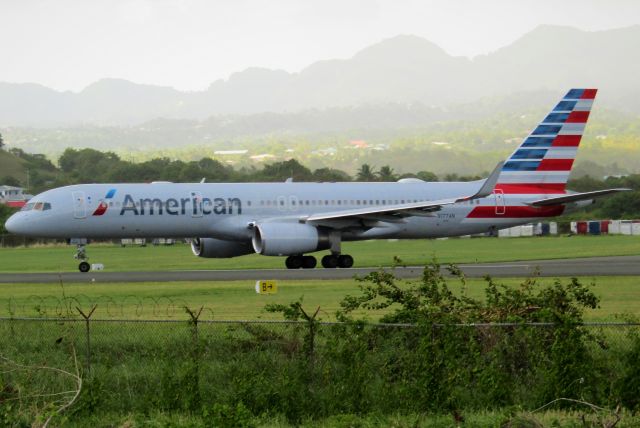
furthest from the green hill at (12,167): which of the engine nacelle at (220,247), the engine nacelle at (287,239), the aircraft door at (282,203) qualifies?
the engine nacelle at (287,239)

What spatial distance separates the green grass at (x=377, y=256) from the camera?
5547 centimetres

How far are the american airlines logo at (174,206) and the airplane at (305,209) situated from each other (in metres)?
0.05

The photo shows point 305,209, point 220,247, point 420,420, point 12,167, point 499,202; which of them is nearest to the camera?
point 420,420

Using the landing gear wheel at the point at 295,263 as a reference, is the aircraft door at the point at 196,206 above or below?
above

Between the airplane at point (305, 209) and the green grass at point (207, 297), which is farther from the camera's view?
the airplane at point (305, 209)

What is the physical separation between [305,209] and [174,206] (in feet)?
21.1

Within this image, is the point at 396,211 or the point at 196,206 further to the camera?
the point at 196,206

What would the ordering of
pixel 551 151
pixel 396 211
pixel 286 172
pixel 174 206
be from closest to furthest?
pixel 396 211 < pixel 174 206 < pixel 551 151 < pixel 286 172

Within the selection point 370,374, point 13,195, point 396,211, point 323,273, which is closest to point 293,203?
point 396,211

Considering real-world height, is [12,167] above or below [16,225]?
above

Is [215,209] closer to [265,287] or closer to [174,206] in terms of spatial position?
[174,206]

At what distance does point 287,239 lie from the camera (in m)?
47.2

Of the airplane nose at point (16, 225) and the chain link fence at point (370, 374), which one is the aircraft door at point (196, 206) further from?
the chain link fence at point (370, 374)

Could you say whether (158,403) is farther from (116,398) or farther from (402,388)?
(402,388)
